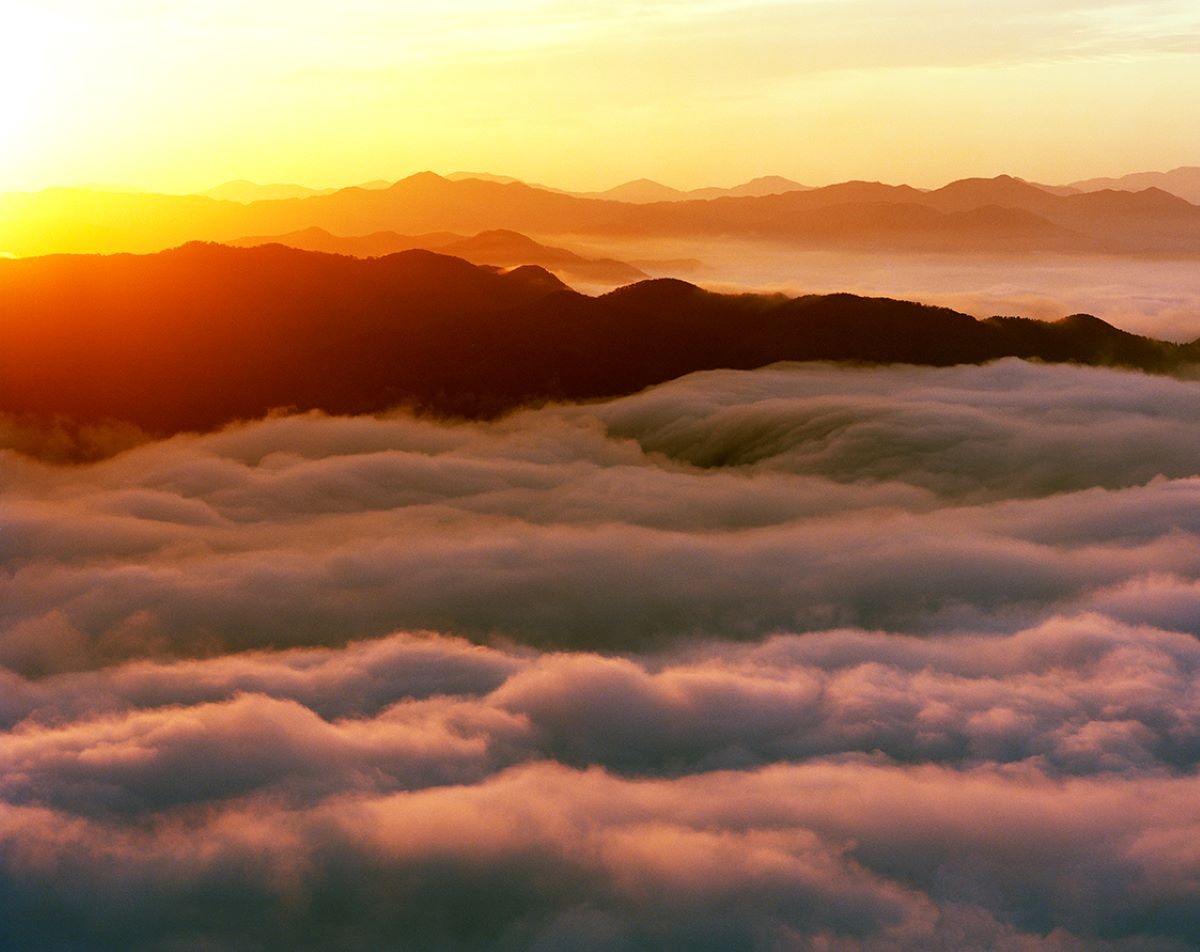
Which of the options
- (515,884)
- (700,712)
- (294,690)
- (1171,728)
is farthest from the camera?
(294,690)

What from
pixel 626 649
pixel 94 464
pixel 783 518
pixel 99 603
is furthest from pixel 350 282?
pixel 626 649

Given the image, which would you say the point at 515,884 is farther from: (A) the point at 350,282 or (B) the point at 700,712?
(A) the point at 350,282

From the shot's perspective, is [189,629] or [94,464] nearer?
[189,629]

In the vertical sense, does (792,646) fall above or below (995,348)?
below

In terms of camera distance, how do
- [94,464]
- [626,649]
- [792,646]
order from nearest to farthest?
[792,646] → [626,649] → [94,464]

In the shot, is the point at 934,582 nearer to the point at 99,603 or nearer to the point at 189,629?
the point at 189,629

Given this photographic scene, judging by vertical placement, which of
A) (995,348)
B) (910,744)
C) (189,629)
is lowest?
(189,629)
